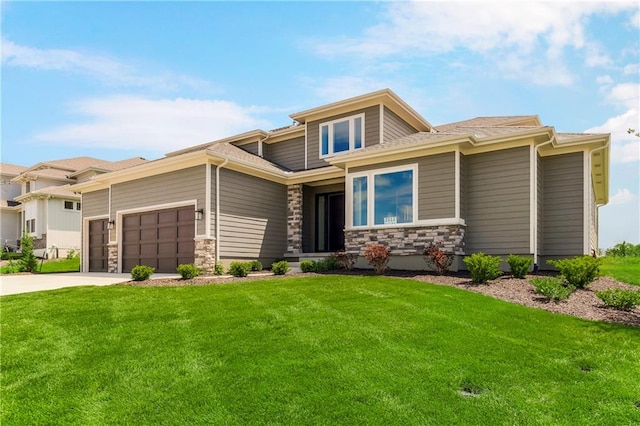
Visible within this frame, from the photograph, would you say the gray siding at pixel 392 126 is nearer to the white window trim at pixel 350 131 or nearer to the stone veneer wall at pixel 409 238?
the white window trim at pixel 350 131

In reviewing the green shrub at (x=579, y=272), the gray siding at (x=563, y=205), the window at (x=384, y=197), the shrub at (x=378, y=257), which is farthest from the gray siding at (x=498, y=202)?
the shrub at (x=378, y=257)

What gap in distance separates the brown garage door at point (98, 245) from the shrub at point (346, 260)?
33.5 feet

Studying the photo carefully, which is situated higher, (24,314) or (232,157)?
(232,157)

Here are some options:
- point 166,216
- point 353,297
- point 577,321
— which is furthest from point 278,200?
point 577,321

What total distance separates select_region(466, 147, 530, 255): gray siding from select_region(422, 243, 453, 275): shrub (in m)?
1.15

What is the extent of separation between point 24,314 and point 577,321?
8933 millimetres

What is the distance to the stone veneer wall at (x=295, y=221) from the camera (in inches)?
617

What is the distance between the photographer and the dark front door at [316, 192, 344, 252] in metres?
16.2

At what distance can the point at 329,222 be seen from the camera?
1634 centimetres

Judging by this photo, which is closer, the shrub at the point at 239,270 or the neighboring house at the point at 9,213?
the shrub at the point at 239,270

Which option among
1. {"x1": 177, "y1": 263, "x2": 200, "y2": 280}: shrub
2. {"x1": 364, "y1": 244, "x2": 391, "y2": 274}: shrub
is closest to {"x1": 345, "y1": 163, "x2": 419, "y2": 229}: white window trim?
{"x1": 364, "y1": 244, "x2": 391, "y2": 274}: shrub

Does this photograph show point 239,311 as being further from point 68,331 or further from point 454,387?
point 454,387

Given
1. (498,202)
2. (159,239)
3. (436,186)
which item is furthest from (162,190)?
(498,202)

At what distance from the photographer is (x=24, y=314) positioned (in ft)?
23.9
